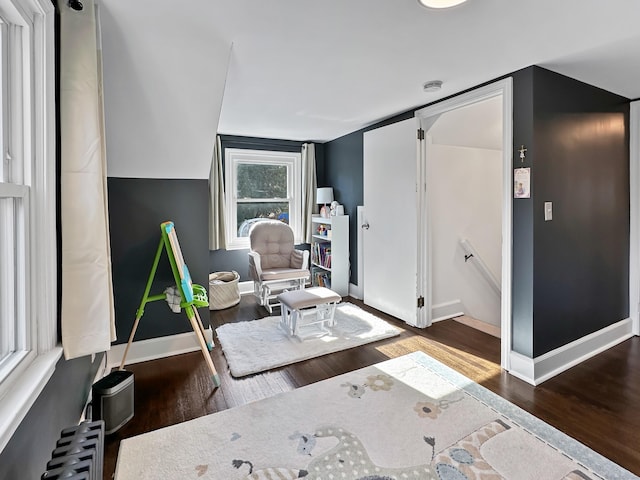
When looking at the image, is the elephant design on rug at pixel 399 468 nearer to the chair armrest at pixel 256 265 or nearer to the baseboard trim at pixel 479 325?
the baseboard trim at pixel 479 325

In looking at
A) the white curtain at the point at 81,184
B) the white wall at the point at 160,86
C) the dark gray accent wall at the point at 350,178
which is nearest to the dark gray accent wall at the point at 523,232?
the white wall at the point at 160,86

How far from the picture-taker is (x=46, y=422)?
136 cm

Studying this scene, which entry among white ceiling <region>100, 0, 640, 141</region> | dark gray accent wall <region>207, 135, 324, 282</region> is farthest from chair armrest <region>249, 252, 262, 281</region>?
white ceiling <region>100, 0, 640, 141</region>

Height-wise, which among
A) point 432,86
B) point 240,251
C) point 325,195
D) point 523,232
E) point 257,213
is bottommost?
point 240,251

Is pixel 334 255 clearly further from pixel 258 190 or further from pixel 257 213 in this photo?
pixel 258 190

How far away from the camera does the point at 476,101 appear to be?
280cm

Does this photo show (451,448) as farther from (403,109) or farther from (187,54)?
(403,109)

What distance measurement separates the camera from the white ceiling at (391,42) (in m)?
1.67

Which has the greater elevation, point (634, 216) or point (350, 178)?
point (350, 178)

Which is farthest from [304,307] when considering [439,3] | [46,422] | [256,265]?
[439,3]

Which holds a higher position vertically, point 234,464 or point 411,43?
point 411,43

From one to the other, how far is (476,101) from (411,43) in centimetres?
106

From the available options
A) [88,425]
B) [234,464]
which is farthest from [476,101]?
[88,425]

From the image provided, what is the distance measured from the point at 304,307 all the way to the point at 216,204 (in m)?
2.04
